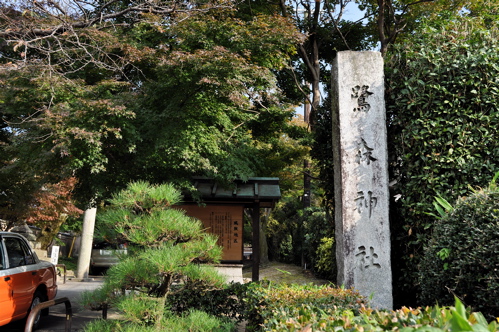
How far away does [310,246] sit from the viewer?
49.1 feet

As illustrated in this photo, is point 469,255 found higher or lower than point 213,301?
higher

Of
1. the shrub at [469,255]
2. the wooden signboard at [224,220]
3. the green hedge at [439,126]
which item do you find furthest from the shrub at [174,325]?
the wooden signboard at [224,220]

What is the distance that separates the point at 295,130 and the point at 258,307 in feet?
27.8

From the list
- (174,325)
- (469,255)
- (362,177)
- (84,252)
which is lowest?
(84,252)

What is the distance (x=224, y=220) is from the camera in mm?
11016

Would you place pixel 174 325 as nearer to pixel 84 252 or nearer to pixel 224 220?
pixel 224 220

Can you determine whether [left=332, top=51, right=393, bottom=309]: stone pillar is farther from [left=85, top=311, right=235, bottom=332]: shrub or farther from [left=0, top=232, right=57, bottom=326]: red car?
[left=0, top=232, right=57, bottom=326]: red car

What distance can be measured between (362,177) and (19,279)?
5494 mm

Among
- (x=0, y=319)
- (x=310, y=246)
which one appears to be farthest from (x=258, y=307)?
(x=310, y=246)

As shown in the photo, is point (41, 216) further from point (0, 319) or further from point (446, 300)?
point (446, 300)

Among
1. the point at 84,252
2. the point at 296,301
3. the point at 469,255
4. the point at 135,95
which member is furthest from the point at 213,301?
the point at 84,252

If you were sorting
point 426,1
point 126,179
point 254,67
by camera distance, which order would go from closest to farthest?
1. point 254,67
2. point 126,179
3. point 426,1

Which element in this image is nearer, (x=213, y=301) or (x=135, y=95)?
(x=213, y=301)

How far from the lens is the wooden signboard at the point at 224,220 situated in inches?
428
